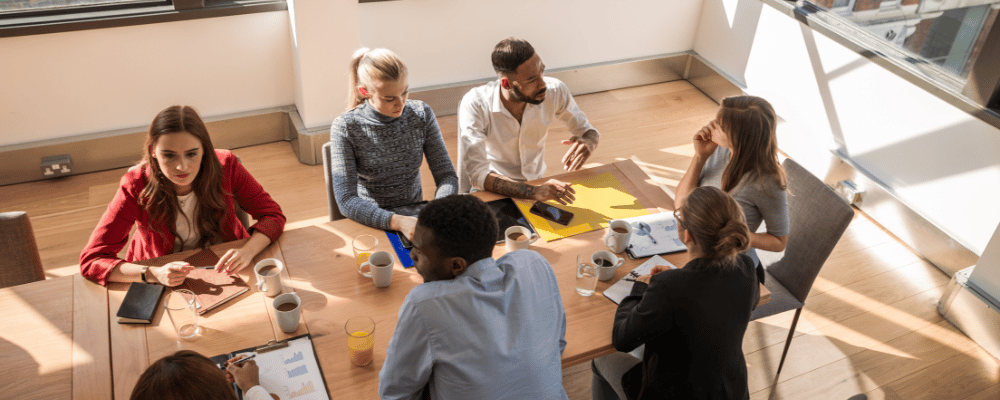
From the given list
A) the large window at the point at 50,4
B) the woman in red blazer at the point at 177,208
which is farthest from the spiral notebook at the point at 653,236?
the large window at the point at 50,4

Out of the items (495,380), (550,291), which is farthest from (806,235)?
(495,380)

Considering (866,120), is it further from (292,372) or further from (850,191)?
(292,372)

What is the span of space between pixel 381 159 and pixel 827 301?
7.63ft

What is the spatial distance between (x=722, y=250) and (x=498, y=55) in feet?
4.22

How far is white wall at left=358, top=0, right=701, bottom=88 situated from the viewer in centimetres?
427

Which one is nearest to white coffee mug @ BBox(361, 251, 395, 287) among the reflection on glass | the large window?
the large window

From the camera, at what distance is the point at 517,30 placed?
4.64 m

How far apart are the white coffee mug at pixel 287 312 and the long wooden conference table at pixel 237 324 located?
22 millimetres

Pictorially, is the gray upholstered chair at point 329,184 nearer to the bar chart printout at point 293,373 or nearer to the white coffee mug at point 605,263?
the bar chart printout at point 293,373

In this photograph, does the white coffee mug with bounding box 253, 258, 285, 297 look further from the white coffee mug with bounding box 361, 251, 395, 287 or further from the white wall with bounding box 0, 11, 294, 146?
the white wall with bounding box 0, 11, 294, 146

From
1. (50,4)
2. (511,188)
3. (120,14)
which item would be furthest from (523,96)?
(50,4)

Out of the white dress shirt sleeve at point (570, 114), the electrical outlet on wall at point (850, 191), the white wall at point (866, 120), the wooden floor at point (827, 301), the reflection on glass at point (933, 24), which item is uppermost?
the reflection on glass at point (933, 24)

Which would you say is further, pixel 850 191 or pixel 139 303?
pixel 850 191

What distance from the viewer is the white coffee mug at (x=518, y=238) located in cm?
220
